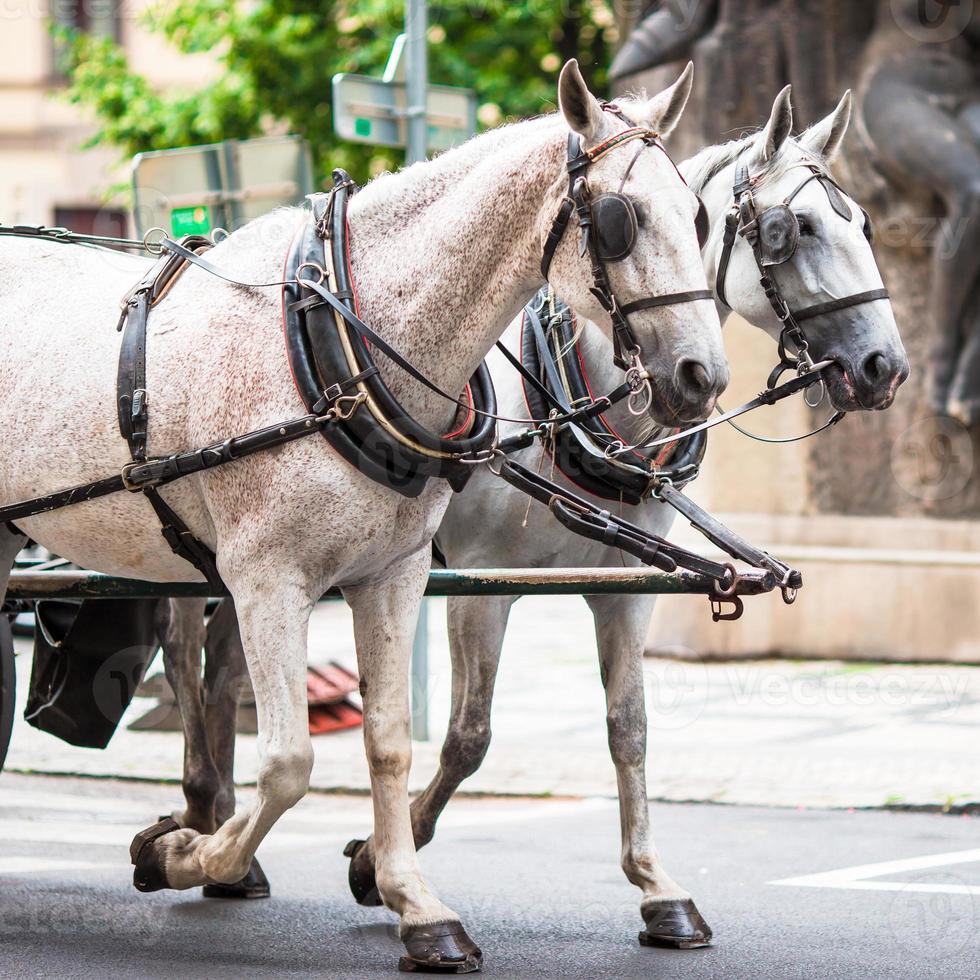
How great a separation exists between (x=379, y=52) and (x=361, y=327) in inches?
572

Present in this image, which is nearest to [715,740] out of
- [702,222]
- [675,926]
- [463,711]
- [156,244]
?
[463,711]

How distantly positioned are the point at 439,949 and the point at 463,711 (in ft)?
3.48

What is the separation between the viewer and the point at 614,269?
3.92 meters

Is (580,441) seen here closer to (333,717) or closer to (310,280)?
(310,280)

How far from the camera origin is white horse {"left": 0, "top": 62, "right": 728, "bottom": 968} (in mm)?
3941

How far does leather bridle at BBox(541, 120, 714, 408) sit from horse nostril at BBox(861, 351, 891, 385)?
975 mm

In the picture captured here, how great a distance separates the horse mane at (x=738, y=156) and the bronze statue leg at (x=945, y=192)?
590 centimetres

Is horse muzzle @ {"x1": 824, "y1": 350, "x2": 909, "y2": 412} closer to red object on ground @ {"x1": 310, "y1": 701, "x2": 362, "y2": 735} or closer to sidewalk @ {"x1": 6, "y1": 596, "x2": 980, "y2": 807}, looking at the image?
sidewalk @ {"x1": 6, "y1": 596, "x2": 980, "y2": 807}

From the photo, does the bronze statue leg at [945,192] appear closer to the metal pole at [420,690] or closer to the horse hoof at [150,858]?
the metal pole at [420,690]

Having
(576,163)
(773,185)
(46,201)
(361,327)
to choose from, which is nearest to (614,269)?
(576,163)

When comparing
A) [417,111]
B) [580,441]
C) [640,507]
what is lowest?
[640,507]

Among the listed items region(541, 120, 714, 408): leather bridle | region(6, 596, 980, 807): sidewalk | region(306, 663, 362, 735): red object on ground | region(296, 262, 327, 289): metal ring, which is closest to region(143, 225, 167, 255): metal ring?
region(296, 262, 327, 289): metal ring

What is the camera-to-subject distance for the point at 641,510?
5.18 metres

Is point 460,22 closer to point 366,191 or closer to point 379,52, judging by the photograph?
point 379,52
